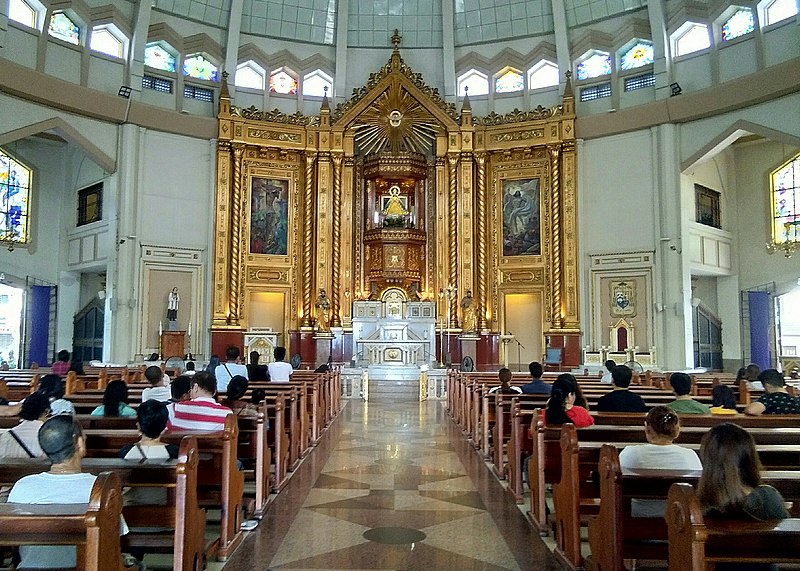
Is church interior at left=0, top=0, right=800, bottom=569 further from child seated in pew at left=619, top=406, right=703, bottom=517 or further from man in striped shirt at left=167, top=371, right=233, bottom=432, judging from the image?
child seated in pew at left=619, top=406, right=703, bottom=517

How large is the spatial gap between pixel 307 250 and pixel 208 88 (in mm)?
6213

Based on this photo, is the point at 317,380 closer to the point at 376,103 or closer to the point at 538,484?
the point at 538,484

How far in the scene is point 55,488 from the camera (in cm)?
298

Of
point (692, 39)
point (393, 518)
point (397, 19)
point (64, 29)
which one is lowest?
point (393, 518)

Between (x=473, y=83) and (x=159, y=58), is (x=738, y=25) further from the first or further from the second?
(x=159, y=58)

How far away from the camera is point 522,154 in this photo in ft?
73.5

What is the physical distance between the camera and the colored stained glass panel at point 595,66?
72.0 ft

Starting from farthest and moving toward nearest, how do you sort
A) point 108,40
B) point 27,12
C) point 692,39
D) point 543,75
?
point 543,75
point 108,40
point 692,39
point 27,12

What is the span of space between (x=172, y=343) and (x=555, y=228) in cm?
1224

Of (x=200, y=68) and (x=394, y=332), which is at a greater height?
(x=200, y=68)

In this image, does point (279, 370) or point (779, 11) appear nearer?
point (279, 370)

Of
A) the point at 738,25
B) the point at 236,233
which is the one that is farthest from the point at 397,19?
the point at 738,25

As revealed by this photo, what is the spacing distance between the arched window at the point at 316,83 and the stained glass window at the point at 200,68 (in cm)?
310

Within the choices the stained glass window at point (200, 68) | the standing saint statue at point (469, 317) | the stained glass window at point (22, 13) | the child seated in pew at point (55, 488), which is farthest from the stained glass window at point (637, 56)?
the child seated in pew at point (55, 488)
